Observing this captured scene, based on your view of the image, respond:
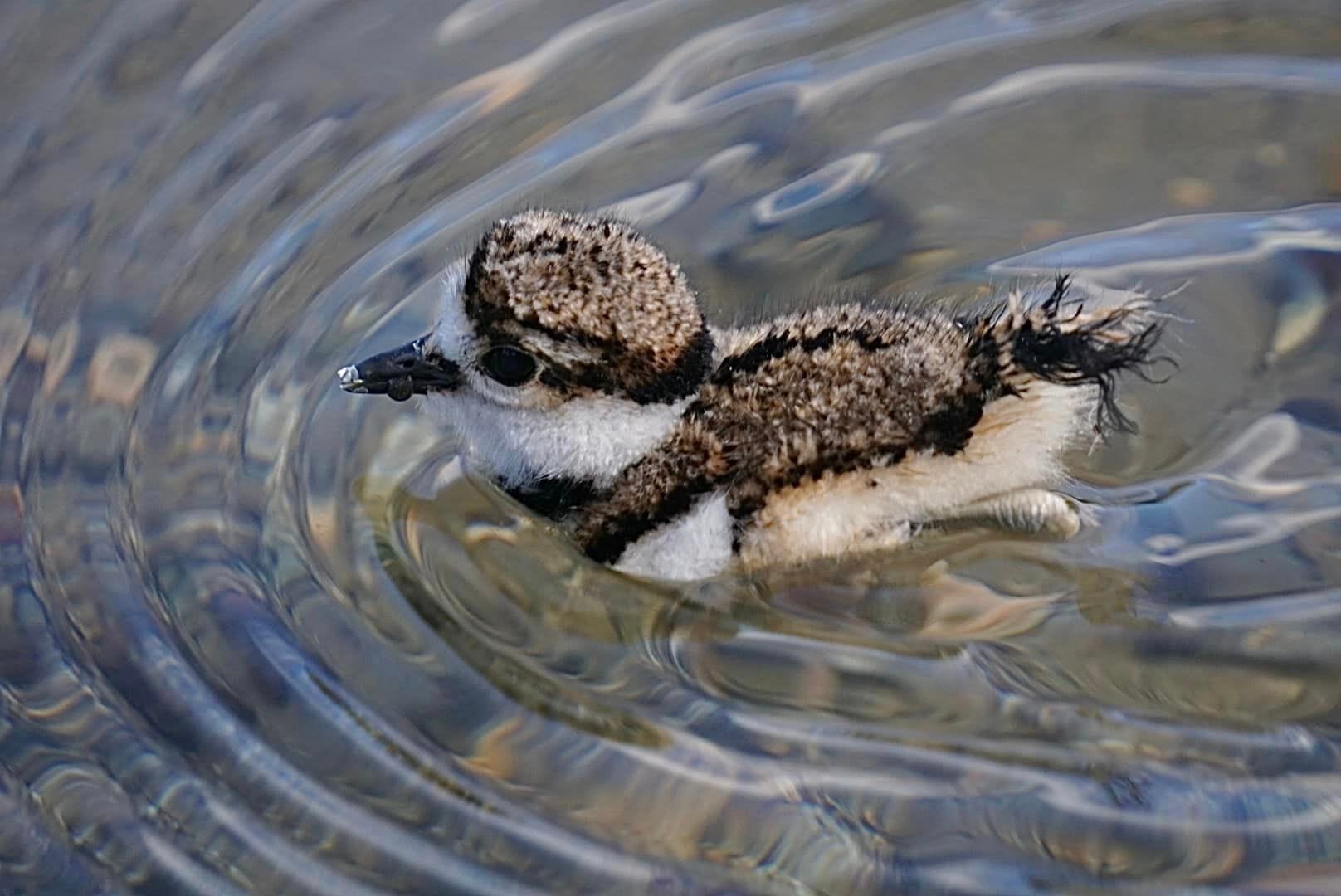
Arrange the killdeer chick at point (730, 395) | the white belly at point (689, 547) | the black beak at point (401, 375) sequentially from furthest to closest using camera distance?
the black beak at point (401, 375) < the white belly at point (689, 547) < the killdeer chick at point (730, 395)

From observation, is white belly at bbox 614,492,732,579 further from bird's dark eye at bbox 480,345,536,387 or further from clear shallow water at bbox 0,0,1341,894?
bird's dark eye at bbox 480,345,536,387

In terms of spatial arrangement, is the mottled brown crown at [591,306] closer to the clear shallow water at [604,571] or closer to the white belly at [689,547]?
the white belly at [689,547]

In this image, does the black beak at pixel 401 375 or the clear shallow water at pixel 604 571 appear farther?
the black beak at pixel 401 375

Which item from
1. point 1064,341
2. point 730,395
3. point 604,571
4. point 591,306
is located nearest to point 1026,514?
point 1064,341

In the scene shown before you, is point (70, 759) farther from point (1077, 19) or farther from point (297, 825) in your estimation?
point (1077, 19)

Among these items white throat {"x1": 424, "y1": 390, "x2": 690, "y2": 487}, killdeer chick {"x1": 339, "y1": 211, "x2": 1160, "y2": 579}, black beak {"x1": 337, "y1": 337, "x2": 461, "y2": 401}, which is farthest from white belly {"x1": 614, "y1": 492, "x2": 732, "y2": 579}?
black beak {"x1": 337, "y1": 337, "x2": 461, "y2": 401}

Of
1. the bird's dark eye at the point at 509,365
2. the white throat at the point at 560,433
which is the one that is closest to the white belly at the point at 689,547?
the white throat at the point at 560,433

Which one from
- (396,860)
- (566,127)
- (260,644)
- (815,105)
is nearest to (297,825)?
(396,860)
